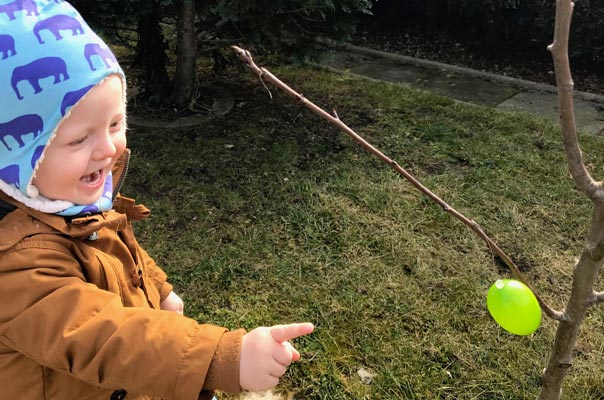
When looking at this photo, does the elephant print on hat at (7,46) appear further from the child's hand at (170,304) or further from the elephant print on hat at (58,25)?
the child's hand at (170,304)

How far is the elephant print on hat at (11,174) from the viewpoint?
3.98 feet

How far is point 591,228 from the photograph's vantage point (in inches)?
49.6

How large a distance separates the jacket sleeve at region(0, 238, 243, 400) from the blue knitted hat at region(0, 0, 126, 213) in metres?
0.18

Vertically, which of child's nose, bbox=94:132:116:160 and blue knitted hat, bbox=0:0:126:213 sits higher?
blue knitted hat, bbox=0:0:126:213

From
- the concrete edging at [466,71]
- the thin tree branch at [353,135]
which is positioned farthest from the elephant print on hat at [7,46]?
the concrete edging at [466,71]

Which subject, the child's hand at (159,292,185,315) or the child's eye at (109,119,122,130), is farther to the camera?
the child's hand at (159,292,185,315)

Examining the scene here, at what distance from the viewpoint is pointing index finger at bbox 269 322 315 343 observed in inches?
42.5

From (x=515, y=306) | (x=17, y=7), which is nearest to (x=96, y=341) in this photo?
(x=17, y=7)

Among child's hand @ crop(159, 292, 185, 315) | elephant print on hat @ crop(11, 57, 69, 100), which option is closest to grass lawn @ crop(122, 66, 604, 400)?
child's hand @ crop(159, 292, 185, 315)

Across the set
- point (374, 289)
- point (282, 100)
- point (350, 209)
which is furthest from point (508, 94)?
point (374, 289)

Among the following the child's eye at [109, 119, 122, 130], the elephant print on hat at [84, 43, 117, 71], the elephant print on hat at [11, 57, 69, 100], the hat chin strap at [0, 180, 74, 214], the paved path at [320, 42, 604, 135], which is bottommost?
the paved path at [320, 42, 604, 135]

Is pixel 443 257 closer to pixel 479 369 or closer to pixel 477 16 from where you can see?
pixel 479 369

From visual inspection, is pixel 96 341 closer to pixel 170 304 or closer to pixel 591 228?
pixel 170 304

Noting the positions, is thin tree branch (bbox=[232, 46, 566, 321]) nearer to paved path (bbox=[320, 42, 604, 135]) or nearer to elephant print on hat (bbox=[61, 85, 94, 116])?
elephant print on hat (bbox=[61, 85, 94, 116])
